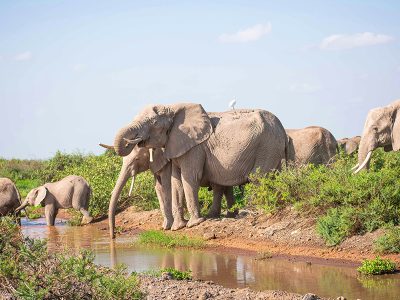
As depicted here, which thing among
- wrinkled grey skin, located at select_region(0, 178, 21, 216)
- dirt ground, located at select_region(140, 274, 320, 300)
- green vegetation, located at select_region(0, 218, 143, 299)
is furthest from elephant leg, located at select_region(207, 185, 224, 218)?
green vegetation, located at select_region(0, 218, 143, 299)

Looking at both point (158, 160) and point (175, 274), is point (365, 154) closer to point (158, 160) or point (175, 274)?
point (158, 160)

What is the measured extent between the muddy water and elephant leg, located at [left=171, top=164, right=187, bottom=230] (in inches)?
42.6

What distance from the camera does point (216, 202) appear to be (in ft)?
58.9

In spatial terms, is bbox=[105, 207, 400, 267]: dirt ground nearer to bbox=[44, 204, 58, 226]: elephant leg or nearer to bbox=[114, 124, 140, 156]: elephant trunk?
bbox=[114, 124, 140, 156]: elephant trunk

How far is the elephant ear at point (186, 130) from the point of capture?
55.7 feet

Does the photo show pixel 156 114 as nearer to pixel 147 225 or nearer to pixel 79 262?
pixel 147 225

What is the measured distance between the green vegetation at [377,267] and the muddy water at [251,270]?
0.12 meters

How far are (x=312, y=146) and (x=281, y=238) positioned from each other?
15.1 feet

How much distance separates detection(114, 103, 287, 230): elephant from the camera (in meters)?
16.9

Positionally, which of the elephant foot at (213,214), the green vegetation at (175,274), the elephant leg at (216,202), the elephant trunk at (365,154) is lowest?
the green vegetation at (175,274)

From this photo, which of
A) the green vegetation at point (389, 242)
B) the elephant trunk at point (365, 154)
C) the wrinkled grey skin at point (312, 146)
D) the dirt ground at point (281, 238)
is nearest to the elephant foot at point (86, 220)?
the dirt ground at point (281, 238)

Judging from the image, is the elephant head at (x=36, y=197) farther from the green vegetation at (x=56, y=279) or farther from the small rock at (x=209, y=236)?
the green vegetation at (x=56, y=279)

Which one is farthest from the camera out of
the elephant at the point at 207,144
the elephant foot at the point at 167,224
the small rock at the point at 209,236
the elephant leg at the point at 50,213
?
the elephant leg at the point at 50,213

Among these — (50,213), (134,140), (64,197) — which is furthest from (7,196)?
(134,140)
